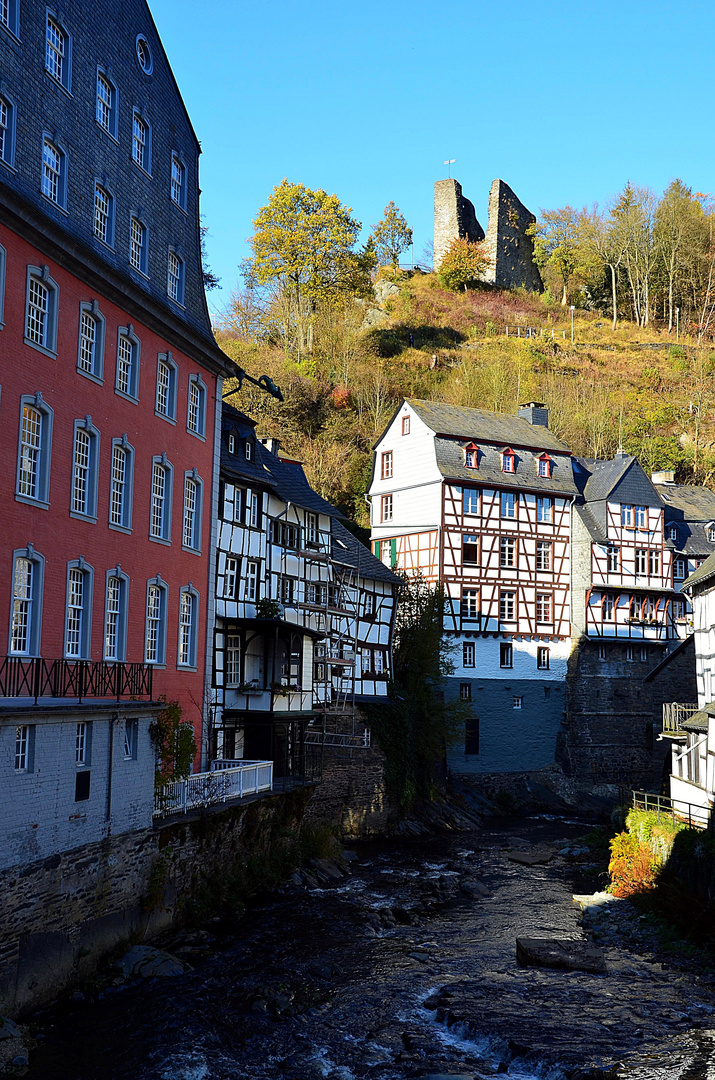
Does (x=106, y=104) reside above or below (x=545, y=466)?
above

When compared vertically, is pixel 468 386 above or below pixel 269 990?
above

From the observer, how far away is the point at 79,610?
20422 millimetres

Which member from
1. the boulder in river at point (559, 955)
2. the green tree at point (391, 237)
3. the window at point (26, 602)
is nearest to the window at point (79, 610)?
the window at point (26, 602)

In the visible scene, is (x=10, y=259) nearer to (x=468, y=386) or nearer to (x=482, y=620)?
(x=482, y=620)

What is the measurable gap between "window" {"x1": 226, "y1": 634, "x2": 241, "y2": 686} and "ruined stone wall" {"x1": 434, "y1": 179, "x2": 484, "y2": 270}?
63.8 metres

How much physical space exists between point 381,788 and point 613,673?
16441mm

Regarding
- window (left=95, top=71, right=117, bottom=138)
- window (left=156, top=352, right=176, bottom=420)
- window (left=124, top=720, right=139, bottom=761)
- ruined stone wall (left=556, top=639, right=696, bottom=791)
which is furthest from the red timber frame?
window (left=124, top=720, right=139, bottom=761)

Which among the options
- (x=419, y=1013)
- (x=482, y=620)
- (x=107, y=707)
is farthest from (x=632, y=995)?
(x=482, y=620)

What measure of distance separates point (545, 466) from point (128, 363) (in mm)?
28676

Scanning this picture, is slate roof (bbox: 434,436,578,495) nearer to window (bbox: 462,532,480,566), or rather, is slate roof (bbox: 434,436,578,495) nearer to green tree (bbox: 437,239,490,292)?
window (bbox: 462,532,480,566)

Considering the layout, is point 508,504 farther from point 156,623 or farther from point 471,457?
point 156,623

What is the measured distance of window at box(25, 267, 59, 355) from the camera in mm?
18953

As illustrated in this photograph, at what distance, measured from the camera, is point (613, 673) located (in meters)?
46.5

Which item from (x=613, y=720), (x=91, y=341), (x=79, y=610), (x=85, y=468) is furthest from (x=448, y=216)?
(x=79, y=610)
